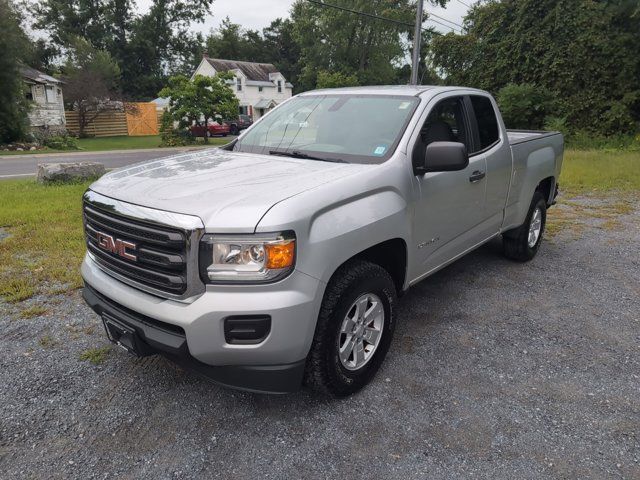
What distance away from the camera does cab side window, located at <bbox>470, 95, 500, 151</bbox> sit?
13.8ft

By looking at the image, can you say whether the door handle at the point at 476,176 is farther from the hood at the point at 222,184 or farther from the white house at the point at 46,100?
the white house at the point at 46,100

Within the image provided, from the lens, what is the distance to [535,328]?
12.3 ft

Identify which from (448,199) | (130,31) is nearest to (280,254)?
(448,199)

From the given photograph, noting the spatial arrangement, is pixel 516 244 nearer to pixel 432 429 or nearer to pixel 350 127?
pixel 350 127

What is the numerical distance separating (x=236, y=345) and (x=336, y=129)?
1.91m

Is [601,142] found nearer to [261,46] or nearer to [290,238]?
[290,238]

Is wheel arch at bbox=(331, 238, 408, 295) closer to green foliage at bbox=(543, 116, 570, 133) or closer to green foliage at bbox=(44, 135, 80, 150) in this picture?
green foliage at bbox=(543, 116, 570, 133)

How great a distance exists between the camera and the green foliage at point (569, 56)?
17.0 m

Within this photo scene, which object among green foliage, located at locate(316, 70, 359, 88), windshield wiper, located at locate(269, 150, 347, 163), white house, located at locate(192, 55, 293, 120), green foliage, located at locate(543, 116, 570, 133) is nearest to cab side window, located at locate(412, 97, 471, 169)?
windshield wiper, located at locate(269, 150, 347, 163)

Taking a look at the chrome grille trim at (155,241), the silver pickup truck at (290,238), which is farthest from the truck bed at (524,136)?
the chrome grille trim at (155,241)

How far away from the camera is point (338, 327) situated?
2.59 meters

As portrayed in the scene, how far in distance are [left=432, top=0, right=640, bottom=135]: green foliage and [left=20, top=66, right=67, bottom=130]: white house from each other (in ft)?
83.3

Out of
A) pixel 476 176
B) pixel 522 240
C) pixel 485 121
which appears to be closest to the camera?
pixel 476 176

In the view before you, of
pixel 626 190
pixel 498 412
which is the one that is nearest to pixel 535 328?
pixel 498 412
